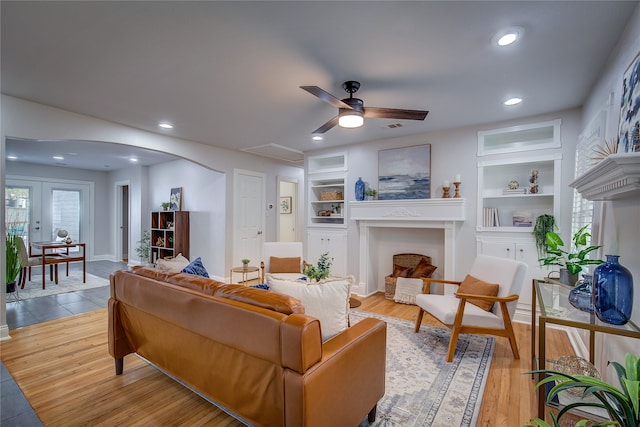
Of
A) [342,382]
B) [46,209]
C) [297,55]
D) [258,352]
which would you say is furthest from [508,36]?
[46,209]

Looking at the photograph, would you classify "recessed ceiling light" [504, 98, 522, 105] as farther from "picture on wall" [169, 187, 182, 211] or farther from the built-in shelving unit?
"picture on wall" [169, 187, 182, 211]

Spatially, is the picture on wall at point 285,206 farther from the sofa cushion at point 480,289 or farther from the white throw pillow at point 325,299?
the white throw pillow at point 325,299

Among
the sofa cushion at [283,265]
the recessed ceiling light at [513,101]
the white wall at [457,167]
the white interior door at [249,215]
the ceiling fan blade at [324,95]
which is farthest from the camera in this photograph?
the white interior door at [249,215]

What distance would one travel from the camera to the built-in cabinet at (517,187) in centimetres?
357

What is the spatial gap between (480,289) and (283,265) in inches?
99.3

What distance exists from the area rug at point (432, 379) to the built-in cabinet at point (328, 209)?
6.58 ft

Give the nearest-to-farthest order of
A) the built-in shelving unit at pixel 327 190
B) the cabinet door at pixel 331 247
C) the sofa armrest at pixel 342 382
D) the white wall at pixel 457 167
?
the sofa armrest at pixel 342 382 → the white wall at pixel 457 167 → the cabinet door at pixel 331 247 → the built-in shelving unit at pixel 327 190

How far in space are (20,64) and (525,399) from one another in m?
4.67

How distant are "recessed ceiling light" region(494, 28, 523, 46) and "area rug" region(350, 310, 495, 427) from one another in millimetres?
2497

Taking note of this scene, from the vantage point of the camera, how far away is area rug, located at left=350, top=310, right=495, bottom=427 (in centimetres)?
196

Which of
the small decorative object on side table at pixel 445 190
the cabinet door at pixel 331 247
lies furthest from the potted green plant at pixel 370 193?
the small decorative object on side table at pixel 445 190

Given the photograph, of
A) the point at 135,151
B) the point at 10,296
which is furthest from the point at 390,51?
the point at 10,296

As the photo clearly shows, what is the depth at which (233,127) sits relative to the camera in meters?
4.18

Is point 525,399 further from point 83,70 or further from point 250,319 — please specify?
point 83,70
